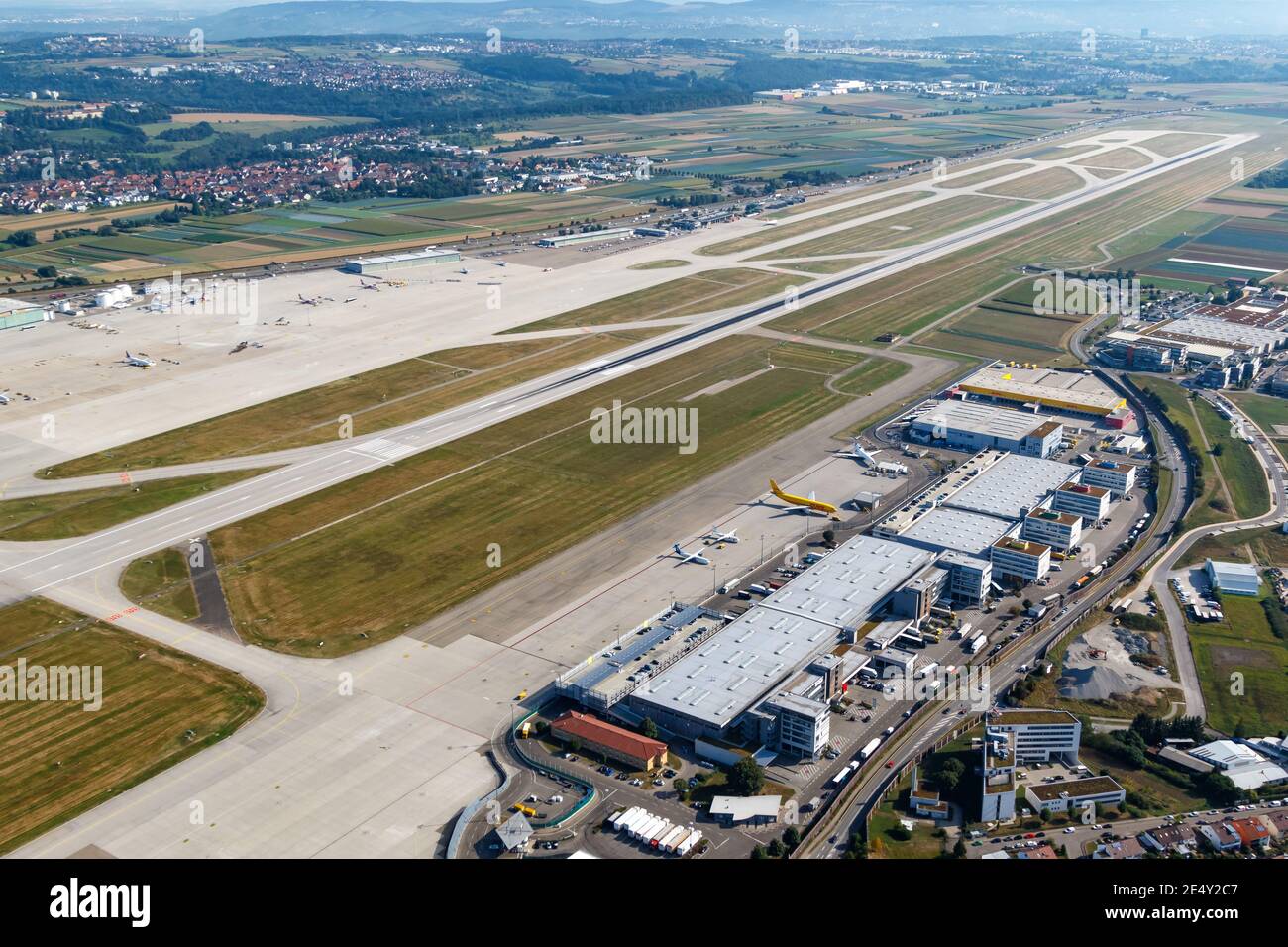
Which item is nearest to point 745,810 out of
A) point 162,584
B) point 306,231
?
point 162,584

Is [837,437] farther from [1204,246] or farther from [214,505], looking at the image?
[1204,246]

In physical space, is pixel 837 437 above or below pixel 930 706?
above

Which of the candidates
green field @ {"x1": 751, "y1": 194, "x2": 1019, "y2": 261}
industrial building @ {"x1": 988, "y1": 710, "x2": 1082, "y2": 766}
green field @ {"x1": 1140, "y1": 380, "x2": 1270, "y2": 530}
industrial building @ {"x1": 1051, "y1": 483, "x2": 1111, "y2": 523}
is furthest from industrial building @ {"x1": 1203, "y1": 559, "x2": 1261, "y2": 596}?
green field @ {"x1": 751, "y1": 194, "x2": 1019, "y2": 261}

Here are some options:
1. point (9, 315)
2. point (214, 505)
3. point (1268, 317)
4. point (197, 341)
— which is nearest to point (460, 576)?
point (214, 505)

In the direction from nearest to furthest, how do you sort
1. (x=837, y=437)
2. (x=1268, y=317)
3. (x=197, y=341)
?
(x=837, y=437) < (x=197, y=341) < (x=1268, y=317)

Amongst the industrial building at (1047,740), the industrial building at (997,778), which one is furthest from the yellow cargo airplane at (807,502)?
the industrial building at (1047,740)

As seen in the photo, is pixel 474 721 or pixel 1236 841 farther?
pixel 474 721
